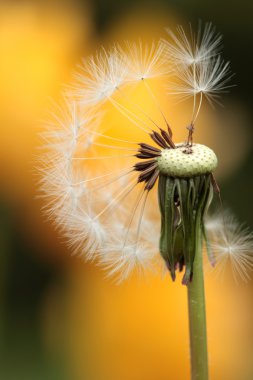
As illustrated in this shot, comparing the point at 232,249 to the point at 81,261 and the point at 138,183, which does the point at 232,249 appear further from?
the point at 81,261

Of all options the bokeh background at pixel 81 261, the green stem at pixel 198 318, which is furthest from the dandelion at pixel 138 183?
the bokeh background at pixel 81 261

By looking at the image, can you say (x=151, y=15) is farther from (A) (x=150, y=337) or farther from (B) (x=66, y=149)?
(B) (x=66, y=149)

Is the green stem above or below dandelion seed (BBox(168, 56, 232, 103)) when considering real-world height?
below

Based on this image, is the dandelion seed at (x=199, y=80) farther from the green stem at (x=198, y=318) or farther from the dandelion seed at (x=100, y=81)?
the green stem at (x=198, y=318)

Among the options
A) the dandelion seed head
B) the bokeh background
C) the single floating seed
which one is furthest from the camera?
the bokeh background

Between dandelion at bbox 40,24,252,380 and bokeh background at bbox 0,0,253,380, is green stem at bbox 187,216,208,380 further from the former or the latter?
bokeh background at bbox 0,0,253,380

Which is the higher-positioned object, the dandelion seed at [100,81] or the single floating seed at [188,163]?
the dandelion seed at [100,81]

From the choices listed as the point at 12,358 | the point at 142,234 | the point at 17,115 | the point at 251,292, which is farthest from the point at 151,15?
the point at 142,234

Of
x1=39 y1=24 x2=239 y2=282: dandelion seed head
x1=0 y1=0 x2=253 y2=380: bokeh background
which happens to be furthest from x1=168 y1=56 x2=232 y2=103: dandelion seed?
x1=0 y1=0 x2=253 y2=380: bokeh background
